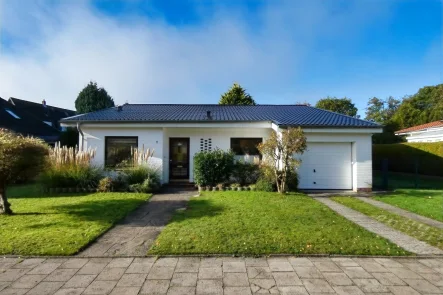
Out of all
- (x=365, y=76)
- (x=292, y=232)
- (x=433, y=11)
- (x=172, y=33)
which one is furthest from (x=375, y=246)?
(x=365, y=76)

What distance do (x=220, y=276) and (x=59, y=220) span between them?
15.7 feet

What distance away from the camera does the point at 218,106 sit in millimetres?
18750

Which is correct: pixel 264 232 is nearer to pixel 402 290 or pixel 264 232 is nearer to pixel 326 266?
pixel 326 266

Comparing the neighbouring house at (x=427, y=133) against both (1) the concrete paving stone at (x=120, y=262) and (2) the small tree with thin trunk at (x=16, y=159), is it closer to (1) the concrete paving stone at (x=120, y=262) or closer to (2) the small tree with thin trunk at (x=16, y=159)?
(1) the concrete paving stone at (x=120, y=262)

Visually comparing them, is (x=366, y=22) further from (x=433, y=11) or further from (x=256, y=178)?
(x=256, y=178)

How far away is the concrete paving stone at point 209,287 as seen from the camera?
3314 mm

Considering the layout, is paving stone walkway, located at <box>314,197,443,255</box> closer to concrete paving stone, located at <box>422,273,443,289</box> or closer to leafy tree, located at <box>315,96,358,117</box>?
concrete paving stone, located at <box>422,273,443,289</box>

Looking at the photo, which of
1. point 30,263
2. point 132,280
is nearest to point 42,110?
point 30,263

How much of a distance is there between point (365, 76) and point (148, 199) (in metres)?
14.7

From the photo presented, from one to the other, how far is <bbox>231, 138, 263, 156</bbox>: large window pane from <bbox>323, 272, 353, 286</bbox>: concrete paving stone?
9.56 meters

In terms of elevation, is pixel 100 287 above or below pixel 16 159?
below

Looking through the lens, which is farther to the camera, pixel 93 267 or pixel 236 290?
pixel 93 267

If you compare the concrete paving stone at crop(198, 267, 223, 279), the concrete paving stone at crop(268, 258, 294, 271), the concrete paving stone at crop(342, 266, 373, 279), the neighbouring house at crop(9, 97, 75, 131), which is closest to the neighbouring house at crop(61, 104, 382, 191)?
the concrete paving stone at crop(268, 258, 294, 271)

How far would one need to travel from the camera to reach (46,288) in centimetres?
336
